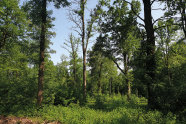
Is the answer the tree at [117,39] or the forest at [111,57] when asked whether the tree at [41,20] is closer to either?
the forest at [111,57]

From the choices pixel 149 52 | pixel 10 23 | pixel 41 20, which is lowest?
pixel 149 52

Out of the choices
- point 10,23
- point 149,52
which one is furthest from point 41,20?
point 149,52

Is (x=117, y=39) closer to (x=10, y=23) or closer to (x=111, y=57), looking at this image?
(x=111, y=57)

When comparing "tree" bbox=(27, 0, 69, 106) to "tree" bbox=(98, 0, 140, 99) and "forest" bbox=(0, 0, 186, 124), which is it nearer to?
"forest" bbox=(0, 0, 186, 124)

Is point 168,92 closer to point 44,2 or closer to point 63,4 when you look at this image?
point 63,4

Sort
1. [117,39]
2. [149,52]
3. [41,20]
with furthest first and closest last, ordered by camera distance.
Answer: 1. [117,39]
2. [41,20]
3. [149,52]

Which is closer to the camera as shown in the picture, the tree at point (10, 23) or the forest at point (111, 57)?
the forest at point (111, 57)

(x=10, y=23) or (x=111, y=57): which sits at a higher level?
(x=10, y=23)

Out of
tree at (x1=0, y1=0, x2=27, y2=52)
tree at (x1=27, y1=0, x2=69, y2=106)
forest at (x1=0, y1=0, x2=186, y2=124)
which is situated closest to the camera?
forest at (x1=0, y1=0, x2=186, y2=124)

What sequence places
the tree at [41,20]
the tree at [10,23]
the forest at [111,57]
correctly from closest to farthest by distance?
the forest at [111,57]
the tree at [41,20]
the tree at [10,23]

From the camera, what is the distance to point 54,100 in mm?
13172

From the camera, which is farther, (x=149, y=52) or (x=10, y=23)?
(x=10, y=23)

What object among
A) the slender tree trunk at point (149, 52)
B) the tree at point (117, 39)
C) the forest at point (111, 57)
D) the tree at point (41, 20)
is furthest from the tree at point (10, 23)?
the slender tree trunk at point (149, 52)

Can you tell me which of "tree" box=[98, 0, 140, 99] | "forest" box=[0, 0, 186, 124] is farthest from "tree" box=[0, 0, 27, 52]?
"tree" box=[98, 0, 140, 99]
